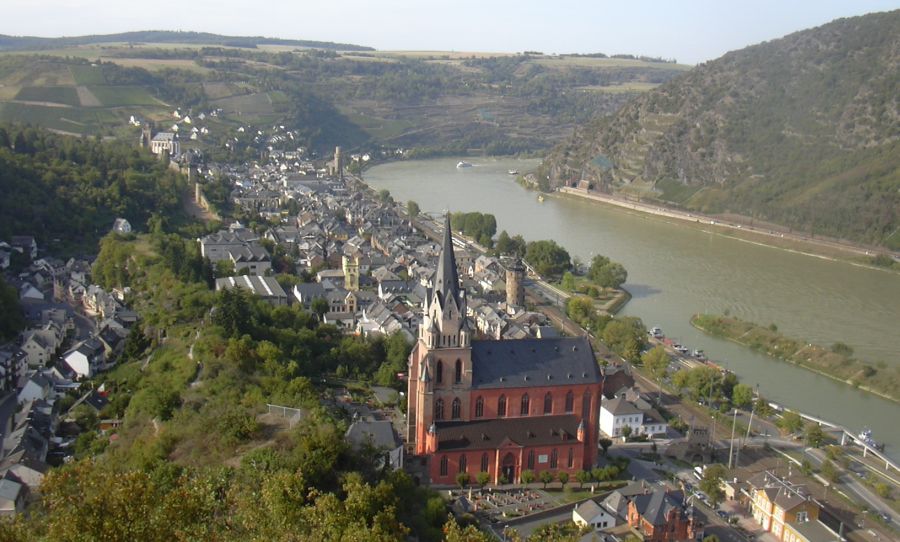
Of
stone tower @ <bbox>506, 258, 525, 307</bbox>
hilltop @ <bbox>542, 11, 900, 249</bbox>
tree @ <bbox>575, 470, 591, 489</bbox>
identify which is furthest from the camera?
hilltop @ <bbox>542, 11, 900, 249</bbox>

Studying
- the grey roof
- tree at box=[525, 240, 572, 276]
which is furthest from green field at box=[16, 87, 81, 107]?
the grey roof

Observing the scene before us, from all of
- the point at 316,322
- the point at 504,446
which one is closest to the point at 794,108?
the point at 316,322

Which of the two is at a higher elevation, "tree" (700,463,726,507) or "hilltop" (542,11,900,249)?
"hilltop" (542,11,900,249)

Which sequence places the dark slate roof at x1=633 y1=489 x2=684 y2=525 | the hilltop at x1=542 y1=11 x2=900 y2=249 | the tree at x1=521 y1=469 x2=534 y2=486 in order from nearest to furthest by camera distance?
the dark slate roof at x1=633 y1=489 x2=684 y2=525
the tree at x1=521 y1=469 x2=534 y2=486
the hilltop at x1=542 y1=11 x2=900 y2=249

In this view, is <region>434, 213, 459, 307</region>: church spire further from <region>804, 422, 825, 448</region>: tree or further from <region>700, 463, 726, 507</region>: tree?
<region>804, 422, 825, 448</region>: tree

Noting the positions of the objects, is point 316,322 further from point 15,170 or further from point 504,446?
point 15,170
